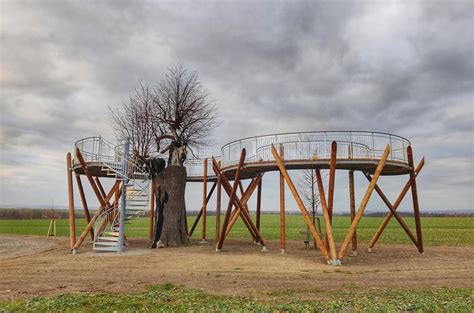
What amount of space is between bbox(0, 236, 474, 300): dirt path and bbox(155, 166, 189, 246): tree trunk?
393cm

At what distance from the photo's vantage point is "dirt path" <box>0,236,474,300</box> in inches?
424

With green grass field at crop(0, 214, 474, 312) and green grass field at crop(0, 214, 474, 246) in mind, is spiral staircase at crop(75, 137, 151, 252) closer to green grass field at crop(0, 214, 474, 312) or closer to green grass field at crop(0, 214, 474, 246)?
green grass field at crop(0, 214, 474, 246)

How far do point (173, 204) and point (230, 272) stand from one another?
1081 centimetres

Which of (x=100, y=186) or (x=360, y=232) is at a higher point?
(x=100, y=186)

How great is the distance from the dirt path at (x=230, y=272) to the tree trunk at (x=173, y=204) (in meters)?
3.93

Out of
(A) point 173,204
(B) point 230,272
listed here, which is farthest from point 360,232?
(B) point 230,272

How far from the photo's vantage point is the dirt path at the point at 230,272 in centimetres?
1076

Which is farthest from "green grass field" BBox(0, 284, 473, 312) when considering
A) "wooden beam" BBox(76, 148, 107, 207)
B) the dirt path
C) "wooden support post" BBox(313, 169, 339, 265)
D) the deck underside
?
"wooden beam" BBox(76, 148, 107, 207)

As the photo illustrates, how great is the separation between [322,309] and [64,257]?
589 inches

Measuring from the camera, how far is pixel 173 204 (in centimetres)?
2333

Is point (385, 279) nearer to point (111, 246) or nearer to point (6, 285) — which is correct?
point (6, 285)

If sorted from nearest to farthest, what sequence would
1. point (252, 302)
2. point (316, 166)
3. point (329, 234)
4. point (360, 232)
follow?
point (252, 302) → point (329, 234) → point (316, 166) → point (360, 232)

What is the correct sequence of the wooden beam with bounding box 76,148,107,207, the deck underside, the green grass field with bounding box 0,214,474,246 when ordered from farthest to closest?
the green grass field with bounding box 0,214,474,246
the wooden beam with bounding box 76,148,107,207
the deck underside

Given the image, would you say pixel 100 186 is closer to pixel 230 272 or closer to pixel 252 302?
pixel 230 272
